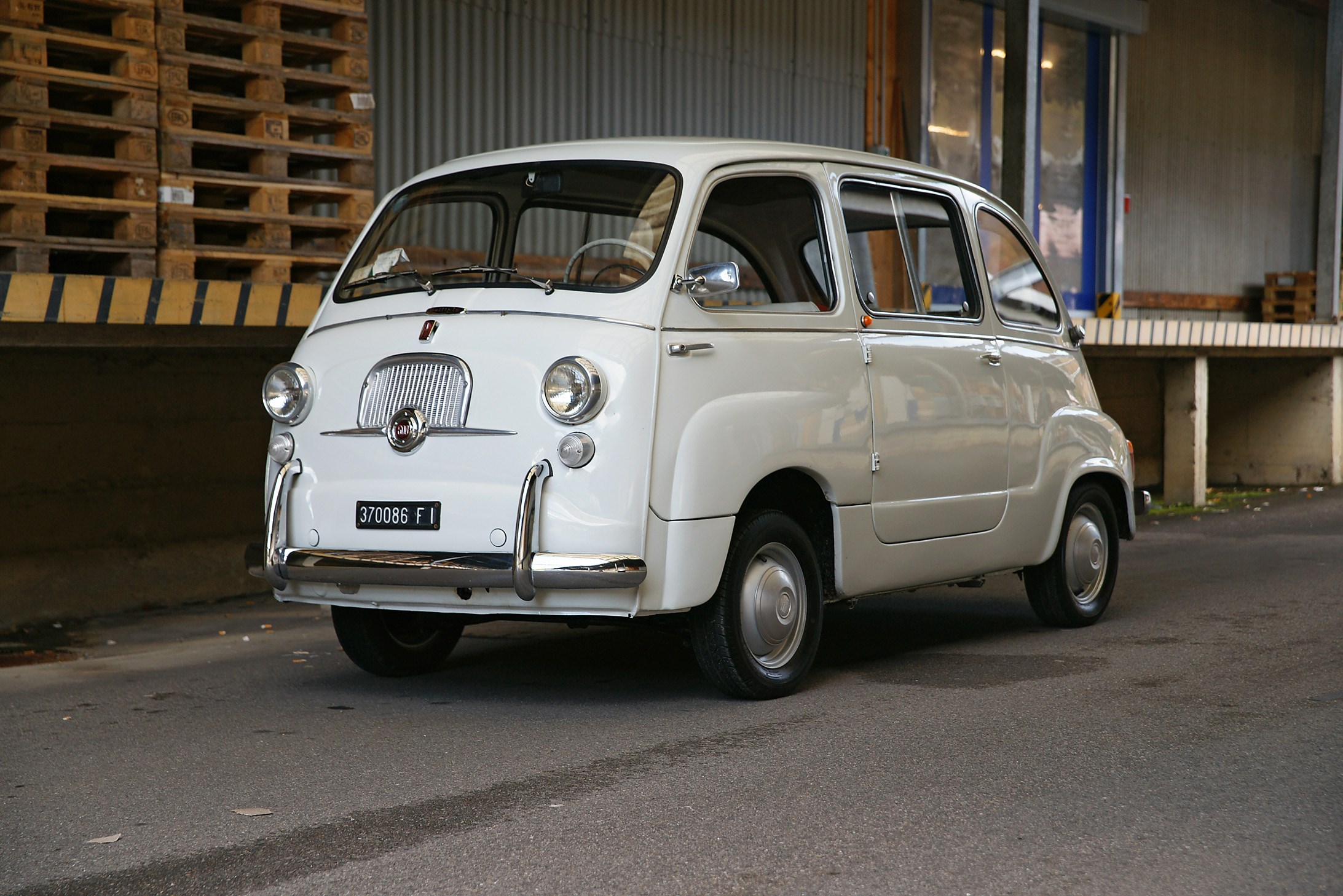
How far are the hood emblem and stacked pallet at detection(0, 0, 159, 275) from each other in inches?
99.1

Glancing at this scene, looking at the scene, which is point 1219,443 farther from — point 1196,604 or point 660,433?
point 660,433

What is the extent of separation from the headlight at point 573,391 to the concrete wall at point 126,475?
3.44 metres

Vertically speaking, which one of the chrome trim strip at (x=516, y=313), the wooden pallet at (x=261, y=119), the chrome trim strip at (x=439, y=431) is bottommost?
the chrome trim strip at (x=439, y=431)

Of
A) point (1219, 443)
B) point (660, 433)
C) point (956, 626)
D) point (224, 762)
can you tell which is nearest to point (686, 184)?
point (660, 433)

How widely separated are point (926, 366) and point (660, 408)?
1.64 meters

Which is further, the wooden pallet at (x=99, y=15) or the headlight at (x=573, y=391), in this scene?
the wooden pallet at (x=99, y=15)

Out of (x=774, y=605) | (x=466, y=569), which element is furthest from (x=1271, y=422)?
(x=466, y=569)

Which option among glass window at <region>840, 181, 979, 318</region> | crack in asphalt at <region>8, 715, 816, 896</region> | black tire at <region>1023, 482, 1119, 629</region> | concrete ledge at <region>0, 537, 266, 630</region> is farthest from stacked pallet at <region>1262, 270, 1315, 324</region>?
crack in asphalt at <region>8, 715, 816, 896</region>

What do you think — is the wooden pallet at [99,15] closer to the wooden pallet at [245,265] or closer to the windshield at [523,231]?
the wooden pallet at [245,265]

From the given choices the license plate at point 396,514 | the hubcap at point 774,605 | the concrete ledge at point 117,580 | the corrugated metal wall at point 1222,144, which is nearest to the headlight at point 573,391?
the license plate at point 396,514

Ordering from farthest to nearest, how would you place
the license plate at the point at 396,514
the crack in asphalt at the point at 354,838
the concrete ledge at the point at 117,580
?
1. the concrete ledge at the point at 117,580
2. the license plate at the point at 396,514
3. the crack in asphalt at the point at 354,838

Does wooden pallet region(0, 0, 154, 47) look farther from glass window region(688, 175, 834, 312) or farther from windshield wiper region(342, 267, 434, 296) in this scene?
glass window region(688, 175, 834, 312)

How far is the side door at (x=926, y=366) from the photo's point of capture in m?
5.91

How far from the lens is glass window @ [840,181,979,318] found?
19.9 ft
